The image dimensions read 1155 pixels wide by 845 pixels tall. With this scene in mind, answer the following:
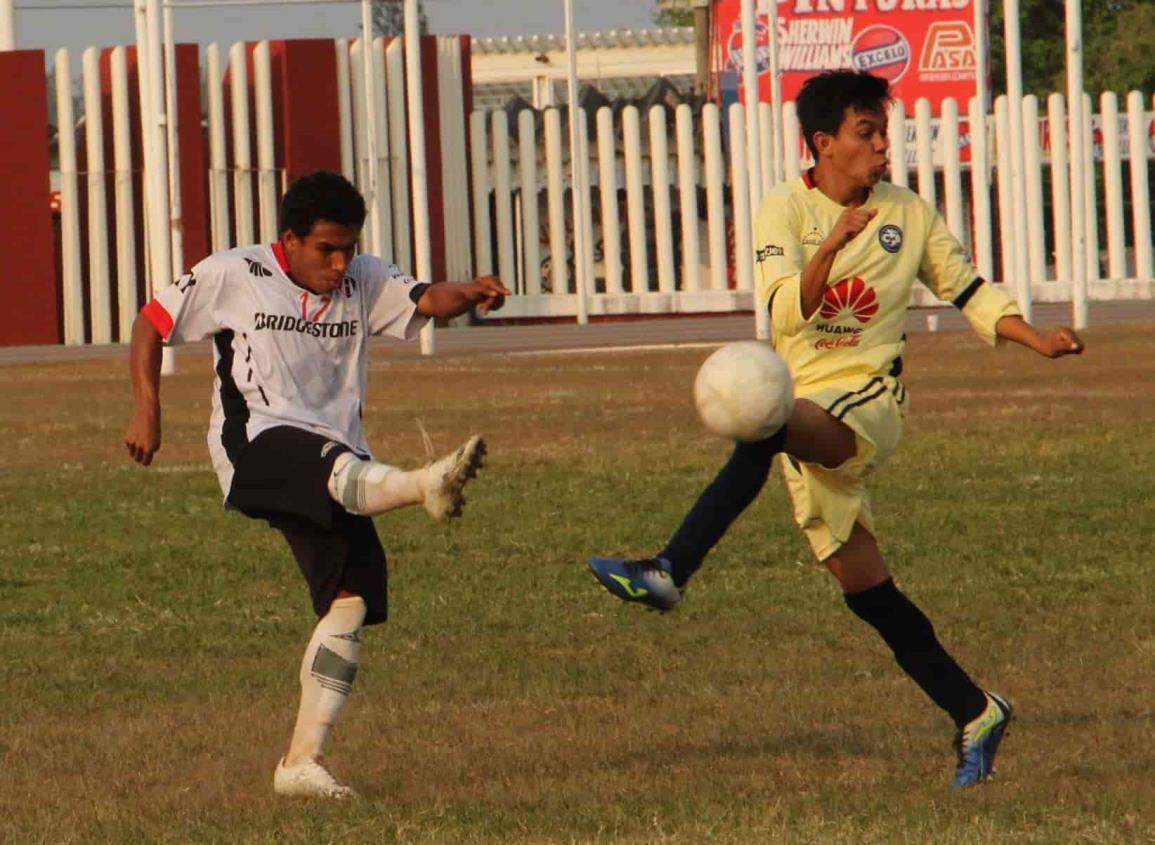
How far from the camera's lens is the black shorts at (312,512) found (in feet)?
23.8

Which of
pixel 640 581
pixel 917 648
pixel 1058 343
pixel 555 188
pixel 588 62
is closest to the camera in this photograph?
pixel 640 581

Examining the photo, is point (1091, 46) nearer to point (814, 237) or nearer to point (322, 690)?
point (814, 237)

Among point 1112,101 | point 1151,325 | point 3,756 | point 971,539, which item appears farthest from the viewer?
point 1112,101

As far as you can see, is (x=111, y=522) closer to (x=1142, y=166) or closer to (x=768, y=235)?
(x=768, y=235)

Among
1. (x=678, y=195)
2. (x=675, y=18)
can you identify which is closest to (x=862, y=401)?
(x=678, y=195)

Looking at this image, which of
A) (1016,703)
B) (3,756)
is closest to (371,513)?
(3,756)

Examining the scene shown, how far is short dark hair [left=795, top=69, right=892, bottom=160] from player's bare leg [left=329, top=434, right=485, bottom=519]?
1457mm

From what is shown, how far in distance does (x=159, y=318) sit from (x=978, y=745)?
2.81 meters

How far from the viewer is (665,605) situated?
23.7 ft

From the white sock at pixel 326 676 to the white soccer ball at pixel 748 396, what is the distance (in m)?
1.29

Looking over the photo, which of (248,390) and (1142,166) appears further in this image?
(1142,166)

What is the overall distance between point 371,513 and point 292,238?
93 centimetres

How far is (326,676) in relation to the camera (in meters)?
7.44

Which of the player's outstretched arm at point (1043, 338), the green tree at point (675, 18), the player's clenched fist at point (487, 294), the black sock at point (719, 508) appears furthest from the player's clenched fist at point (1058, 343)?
the green tree at point (675, 18)
